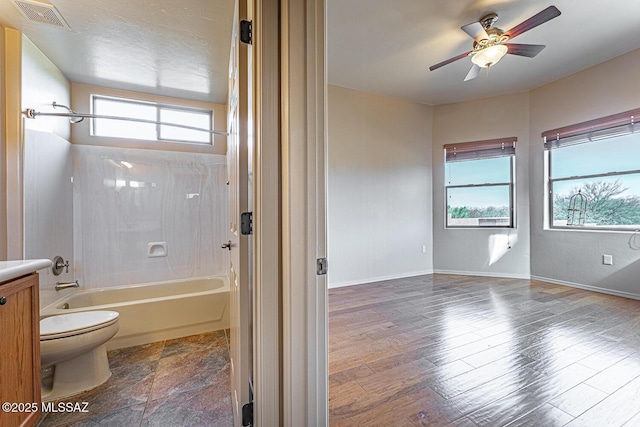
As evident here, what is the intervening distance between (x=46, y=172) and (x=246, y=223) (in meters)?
2.31

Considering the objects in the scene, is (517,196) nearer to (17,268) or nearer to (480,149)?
(480,149)

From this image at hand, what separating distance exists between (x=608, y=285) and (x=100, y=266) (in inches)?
233

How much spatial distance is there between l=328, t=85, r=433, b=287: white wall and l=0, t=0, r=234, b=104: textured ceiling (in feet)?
5.91

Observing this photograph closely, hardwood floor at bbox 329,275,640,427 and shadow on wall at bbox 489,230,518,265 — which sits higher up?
shadow on wall at bbox 489,230,518,265

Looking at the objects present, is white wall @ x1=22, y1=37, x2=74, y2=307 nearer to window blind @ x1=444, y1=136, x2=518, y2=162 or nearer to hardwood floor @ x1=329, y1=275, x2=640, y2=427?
hardwood floor @ x1=329, y1=275, x2=640, y2=427

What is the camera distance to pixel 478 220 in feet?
13.9

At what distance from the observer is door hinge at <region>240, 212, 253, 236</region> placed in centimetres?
105

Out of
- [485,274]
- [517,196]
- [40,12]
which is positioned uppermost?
[40,12]

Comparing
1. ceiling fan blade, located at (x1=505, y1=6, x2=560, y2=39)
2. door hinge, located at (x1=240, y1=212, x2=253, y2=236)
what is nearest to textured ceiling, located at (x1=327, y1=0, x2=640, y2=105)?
ceiling fan blade, located at (x1=505, y1=6, x2=560, y2=39)

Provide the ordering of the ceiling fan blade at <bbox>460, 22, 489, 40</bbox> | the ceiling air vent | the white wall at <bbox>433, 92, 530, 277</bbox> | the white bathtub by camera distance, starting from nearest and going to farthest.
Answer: the ceiling air vent → the white bathtub → the ceiling fan blade at <bbox>460, 22, 489, 40</bbox> → the white wall at <bbox>433, 92, 530, 277</bbox>

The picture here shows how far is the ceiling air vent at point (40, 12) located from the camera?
1644 millimetres

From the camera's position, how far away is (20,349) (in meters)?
1.11

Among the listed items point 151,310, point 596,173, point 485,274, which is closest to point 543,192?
point 596,173

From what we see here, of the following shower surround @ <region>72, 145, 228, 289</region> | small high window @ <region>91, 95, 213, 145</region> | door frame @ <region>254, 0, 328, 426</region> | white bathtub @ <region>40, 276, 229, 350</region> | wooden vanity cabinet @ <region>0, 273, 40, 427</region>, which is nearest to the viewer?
door frame @ <region>254, 0, 328, 426</region>
